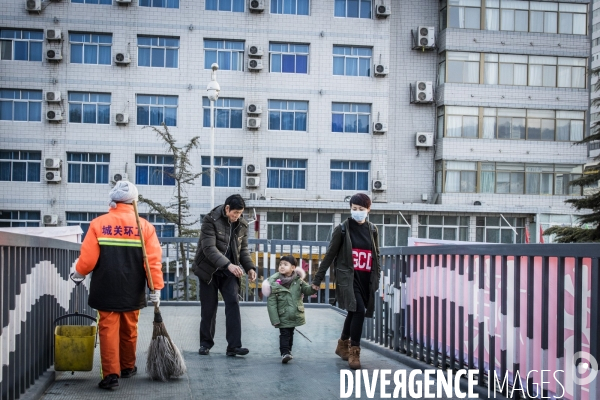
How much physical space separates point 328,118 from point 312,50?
345cm

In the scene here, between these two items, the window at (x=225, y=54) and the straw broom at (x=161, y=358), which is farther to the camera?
the window at (x=225, y=54)

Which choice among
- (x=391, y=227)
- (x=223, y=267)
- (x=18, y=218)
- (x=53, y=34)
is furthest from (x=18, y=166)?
(x=223, y=267)

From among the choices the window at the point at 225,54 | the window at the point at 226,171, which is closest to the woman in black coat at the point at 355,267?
the window at the point at 226,171

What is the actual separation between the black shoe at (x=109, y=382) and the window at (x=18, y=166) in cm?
3421

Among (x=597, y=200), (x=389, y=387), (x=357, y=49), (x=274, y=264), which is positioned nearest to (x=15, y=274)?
(x=389, y=387)

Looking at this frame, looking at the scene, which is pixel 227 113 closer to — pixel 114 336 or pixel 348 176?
pixel 348 176

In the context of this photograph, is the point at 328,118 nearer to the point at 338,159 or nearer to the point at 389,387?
the point at 338,159

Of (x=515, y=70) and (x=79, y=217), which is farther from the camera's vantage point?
(x=515, y=70)

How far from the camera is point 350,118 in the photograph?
41625 millimetres

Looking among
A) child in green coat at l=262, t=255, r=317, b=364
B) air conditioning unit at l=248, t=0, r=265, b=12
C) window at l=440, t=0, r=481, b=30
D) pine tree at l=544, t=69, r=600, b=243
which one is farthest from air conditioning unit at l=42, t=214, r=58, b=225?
child in green coat at l=262, t=255, r=317, b=364

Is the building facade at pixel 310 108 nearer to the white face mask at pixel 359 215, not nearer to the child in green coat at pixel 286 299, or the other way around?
the child in green coat at pixel 286 299

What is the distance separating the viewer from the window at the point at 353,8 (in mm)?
41500

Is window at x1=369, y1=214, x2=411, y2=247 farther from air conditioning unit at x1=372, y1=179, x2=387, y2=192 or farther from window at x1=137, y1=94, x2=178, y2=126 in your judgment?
window at x1=137, y1=94, x2=178, y2=126

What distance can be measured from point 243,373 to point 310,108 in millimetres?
33834
